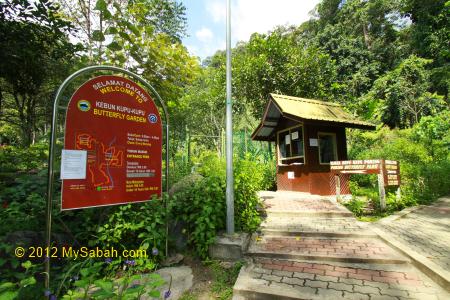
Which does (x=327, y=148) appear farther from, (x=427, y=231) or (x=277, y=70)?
Result: (x=277, y=70)

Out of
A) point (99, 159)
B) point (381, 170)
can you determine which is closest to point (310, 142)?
point (381, 170)

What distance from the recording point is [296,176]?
8.43m

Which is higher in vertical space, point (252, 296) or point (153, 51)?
point (153, 51)

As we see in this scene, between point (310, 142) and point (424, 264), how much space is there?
5010mm

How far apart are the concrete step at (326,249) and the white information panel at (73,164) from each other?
8.75 ft

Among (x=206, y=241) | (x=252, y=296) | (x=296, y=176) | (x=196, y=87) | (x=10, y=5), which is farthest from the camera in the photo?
(x=196, y=87)

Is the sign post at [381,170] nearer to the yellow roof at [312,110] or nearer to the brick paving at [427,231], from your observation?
the brick paving at [427,231]

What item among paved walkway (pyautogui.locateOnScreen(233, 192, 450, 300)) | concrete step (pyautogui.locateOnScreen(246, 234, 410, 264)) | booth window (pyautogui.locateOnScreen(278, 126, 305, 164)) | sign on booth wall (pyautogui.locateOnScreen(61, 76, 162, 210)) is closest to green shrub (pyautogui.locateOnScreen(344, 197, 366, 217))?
paved walkway (pyautogui.locateOnScreen(233, 192, 450, 300))

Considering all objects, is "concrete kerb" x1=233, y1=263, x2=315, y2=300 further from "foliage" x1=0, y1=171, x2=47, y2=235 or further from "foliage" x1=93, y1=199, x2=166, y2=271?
"foliage" x1=0, y1=171, x2=47, y2=235

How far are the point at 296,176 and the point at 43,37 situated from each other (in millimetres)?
7653

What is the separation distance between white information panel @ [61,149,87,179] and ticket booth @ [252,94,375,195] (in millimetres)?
5914

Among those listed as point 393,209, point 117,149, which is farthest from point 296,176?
point 117,149

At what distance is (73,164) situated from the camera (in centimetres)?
288

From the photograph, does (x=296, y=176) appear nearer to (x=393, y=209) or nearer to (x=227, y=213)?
(x=393, y=209)
